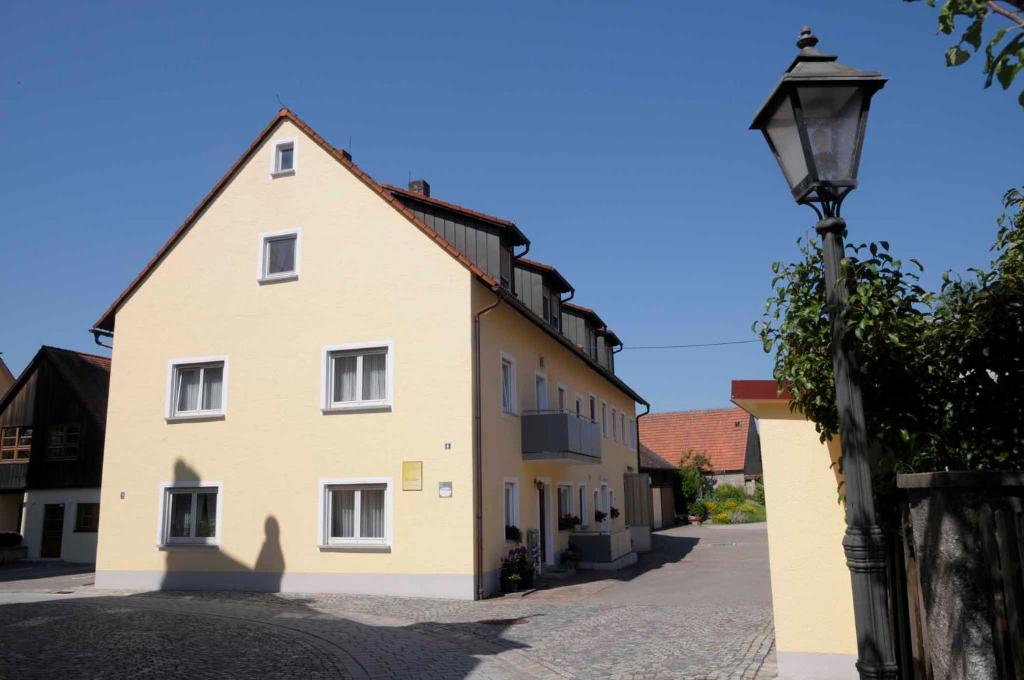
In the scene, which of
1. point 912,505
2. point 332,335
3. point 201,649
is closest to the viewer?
point 912,505

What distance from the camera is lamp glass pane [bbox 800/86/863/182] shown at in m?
3.90

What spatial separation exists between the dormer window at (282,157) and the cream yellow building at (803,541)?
1399 cm

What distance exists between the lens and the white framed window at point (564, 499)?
22.5 meters

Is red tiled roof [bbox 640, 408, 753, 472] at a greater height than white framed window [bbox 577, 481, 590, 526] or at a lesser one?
greater

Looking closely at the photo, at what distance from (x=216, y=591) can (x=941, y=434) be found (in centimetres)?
1514

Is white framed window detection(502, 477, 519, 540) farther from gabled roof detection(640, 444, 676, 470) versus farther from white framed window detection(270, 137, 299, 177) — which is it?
gabled roof detection(640, 444, 676, 470)

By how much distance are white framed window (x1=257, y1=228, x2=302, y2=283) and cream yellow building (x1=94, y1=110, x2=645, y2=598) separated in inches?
1.7

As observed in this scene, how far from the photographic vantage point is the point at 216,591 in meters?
17.0

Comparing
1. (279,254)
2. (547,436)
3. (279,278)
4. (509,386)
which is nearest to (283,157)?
(279,254)

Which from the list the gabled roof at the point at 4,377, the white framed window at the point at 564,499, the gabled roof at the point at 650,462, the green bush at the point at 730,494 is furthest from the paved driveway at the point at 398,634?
the green bush at the point at 730,494

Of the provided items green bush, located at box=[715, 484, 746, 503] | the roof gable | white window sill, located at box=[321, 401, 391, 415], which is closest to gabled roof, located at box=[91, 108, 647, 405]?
the roof gable

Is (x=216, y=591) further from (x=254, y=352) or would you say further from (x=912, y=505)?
(x=912, y=505)

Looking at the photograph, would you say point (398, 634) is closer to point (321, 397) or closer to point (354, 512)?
point (354, 512)

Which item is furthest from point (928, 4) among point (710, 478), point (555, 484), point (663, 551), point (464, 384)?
point (710, 478)
